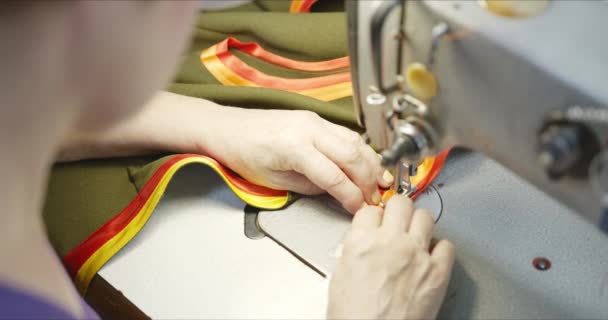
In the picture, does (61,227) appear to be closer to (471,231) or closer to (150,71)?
(150,71)

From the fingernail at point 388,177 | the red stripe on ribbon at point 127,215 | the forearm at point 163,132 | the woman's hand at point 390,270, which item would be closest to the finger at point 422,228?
the woman's hand at point 390,270

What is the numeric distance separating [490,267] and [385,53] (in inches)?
12.7

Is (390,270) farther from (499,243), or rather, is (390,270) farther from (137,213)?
(137,213)

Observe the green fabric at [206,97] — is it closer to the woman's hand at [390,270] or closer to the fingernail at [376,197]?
the fingernail at [376,197]

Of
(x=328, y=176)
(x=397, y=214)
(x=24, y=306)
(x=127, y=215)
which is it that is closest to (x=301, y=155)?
(x=328, y=176)

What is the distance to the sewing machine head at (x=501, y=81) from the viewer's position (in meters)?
0.55

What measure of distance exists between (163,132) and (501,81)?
0.55 m

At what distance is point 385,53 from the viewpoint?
0.69 meters

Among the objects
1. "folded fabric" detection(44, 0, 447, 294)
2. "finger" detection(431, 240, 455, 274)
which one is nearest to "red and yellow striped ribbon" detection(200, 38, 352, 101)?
"folded fabric" detection(44, 0, 447, 294)

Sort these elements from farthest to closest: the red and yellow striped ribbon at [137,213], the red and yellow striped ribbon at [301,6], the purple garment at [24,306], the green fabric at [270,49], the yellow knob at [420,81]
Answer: the red and yellow striped ribbon at [301,6]
the green fabric at [270,49]
the red and yellow striped ribbon at [137,213]
the yellow knob at [420,81]
the purple garment at [24,306]

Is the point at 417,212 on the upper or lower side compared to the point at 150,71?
lower

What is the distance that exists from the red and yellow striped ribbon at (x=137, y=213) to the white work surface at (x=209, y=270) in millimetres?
17

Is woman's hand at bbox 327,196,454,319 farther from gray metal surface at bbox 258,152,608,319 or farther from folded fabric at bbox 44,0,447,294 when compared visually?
folded fabric at bbox 44,0,447,294

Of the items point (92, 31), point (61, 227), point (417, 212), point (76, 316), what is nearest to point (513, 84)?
point (417, 212)
